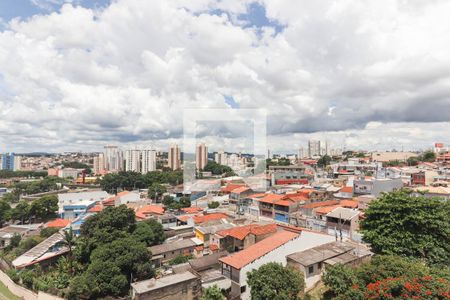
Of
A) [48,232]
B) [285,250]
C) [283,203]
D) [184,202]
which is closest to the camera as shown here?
[285,250]

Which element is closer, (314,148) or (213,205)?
(213,205)

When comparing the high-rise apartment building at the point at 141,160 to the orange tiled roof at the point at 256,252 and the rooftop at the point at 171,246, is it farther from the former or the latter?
the orange tiled roof at the point at 256,252

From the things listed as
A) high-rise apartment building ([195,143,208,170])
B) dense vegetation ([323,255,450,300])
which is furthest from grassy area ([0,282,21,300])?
high-rise apartment building ([195,143,208,170])

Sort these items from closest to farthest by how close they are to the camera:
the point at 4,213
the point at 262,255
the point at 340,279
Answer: the point at 340,279 → the point at 262,255 → the point at 4,213

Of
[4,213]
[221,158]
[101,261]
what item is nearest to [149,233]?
[101,261]

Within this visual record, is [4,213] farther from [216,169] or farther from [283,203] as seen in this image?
[216,169]

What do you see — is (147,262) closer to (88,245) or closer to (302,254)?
(88,245)

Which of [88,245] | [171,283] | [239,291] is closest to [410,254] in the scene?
[239,291]
